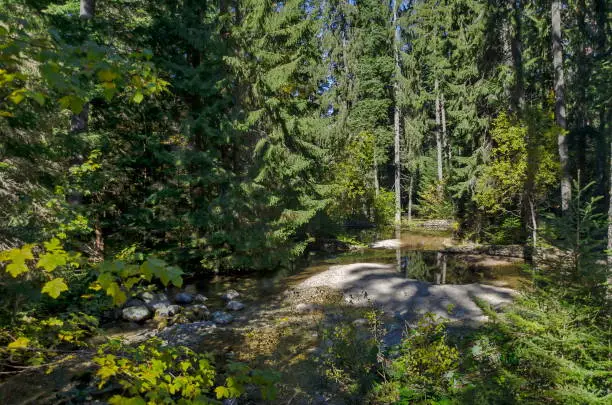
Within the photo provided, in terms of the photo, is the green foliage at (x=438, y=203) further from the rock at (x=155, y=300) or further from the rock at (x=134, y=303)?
the rock at (x=134, y=303)

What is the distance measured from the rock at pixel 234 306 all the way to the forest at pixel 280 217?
0.14 feet

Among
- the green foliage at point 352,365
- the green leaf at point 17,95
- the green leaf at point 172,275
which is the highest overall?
the green leaf at point 17,95

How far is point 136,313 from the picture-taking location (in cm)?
919

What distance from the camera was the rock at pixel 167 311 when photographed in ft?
31.1

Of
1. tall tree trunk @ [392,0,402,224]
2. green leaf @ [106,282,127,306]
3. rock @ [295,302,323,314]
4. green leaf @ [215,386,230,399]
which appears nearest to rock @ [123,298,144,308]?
rock @ [295,302,323,314]

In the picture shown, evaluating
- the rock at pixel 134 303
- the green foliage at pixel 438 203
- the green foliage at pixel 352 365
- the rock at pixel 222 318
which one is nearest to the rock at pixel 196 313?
the rock at pixel 222 318

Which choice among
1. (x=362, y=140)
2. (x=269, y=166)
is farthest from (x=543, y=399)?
(x=362, y=140)

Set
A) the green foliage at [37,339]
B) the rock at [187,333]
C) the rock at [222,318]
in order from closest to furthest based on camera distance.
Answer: the green foliage at [37,339] → the rock at [187,333] → the rock at [222,318]

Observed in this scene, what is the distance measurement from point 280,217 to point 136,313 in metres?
6.59

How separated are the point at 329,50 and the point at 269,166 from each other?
63.0 ft

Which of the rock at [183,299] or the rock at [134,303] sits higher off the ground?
the rock at [134,303]

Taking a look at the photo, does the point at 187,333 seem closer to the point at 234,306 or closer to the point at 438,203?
the point at 234,306

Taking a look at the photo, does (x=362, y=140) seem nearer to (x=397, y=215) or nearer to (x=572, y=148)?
(x=397, y=215)

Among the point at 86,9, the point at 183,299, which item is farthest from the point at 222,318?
the point at 86,9
